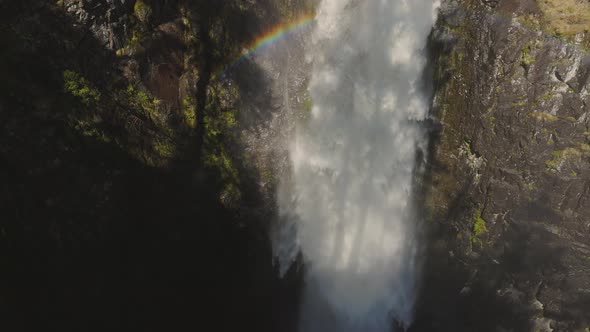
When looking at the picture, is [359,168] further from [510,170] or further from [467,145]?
[510,170]

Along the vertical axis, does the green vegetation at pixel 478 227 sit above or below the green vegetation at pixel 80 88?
above

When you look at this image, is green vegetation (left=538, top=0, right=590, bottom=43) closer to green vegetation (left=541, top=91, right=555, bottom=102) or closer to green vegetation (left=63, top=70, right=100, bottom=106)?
green vegetation (left=541, top=91, right=555, bottom=102)

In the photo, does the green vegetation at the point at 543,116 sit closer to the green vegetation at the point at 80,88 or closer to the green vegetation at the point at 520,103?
the green vegetation at the point at 520,103

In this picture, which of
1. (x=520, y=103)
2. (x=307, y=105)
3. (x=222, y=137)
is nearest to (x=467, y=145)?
(x=520, y=103)

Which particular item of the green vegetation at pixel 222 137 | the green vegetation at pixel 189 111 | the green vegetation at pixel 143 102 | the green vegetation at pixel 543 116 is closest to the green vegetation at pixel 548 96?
the green vegetation at pixel 543 116

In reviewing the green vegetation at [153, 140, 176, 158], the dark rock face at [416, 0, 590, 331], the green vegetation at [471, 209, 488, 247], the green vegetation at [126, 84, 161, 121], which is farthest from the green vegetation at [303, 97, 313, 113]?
the green vegetation at [471, 209, 488, 247]
